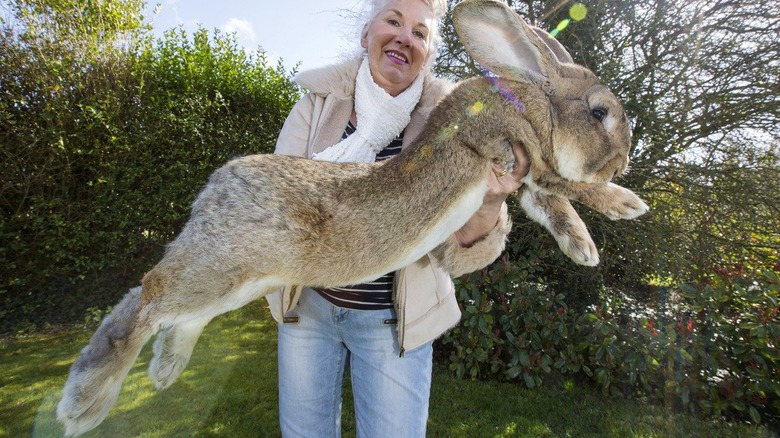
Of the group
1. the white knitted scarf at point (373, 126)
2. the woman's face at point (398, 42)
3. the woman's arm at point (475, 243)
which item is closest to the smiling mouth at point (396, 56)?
the woman's face at point (398, 42)

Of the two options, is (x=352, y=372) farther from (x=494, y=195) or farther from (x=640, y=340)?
(x=640, y=340)

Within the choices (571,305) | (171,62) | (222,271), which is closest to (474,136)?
(222,271)

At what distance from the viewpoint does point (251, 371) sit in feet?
→ 16.6

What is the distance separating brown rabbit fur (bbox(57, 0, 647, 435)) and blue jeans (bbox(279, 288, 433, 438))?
42 cm

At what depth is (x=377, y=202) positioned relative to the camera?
1.75m

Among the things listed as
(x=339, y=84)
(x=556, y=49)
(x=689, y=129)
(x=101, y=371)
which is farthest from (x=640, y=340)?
(x=101, y=371)

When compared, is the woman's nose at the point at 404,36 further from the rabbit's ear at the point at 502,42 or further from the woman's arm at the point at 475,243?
the woman's arm at the point at 475,243

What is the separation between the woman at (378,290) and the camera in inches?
78.1

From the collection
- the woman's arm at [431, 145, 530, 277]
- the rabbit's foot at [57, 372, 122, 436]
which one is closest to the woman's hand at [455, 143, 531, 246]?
the woman's arm at [431, 145, 530, 277]

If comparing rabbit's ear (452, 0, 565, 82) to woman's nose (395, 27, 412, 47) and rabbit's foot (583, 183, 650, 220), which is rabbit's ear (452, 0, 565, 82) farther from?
rabbit's foot (583, 183, 650, 220)

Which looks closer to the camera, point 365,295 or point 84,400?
point 84,400

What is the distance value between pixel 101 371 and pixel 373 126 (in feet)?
4.98

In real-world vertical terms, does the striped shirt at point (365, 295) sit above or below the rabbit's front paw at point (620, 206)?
below

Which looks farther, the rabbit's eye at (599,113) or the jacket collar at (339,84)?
the jacket collar at (339,84)
